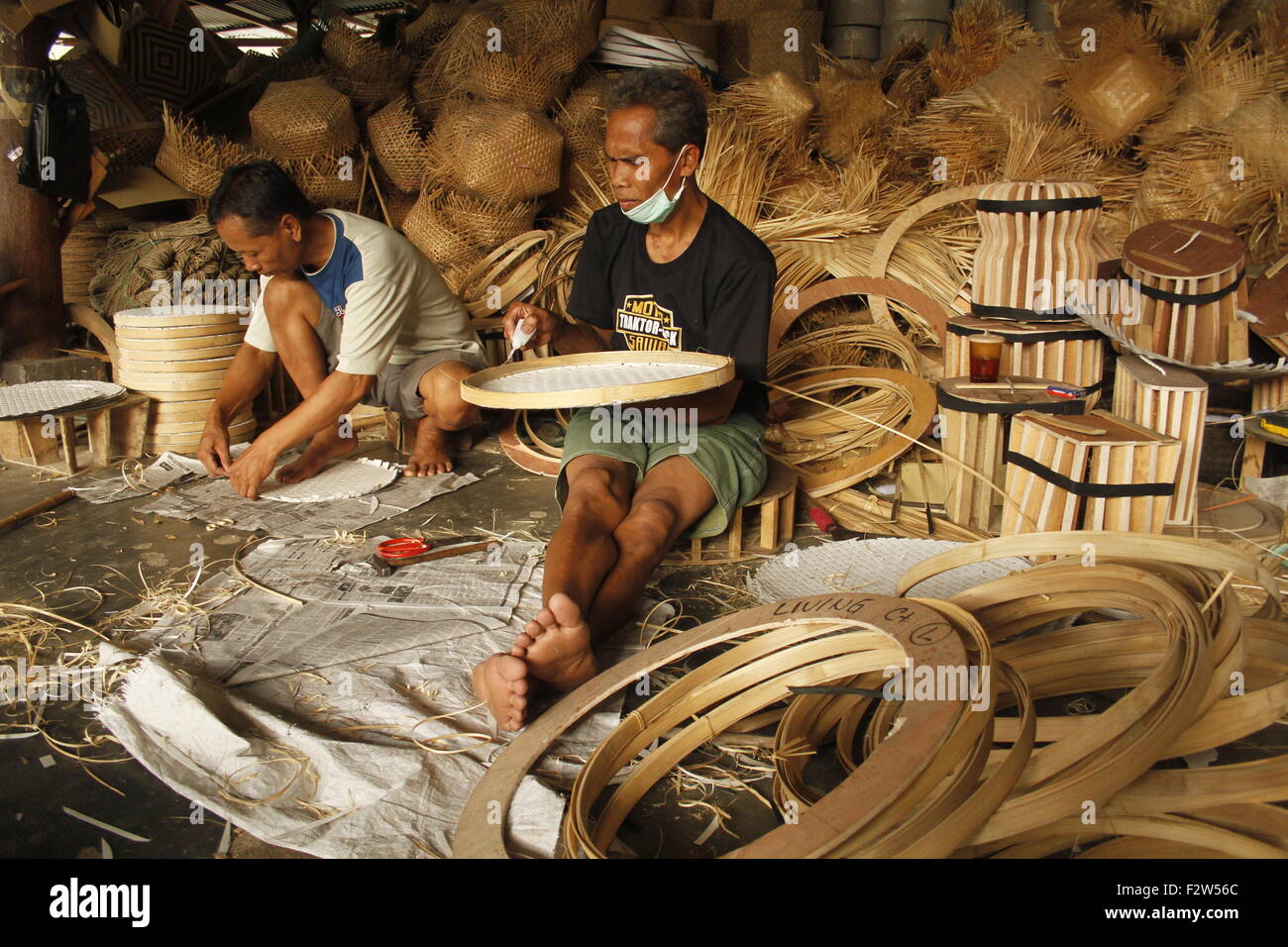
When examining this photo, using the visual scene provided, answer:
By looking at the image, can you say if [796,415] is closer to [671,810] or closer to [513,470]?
[513,470]

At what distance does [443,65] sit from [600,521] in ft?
11.5

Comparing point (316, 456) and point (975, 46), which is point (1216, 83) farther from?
point (316, 456)

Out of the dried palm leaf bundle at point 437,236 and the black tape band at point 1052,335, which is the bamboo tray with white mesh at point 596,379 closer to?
the black tape band at point 1052,335

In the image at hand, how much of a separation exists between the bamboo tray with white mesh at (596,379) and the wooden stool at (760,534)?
1.77 feet

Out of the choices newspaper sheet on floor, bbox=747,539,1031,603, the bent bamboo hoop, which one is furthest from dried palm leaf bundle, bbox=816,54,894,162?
newspaper sheet on floor, bbox=747,539,1031,603

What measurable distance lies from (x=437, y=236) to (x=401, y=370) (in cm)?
A: 121

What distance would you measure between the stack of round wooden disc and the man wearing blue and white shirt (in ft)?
0.68

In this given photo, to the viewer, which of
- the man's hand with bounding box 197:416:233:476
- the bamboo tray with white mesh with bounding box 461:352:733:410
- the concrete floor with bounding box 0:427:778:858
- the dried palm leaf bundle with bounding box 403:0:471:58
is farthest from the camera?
the dried palm leaf bundle with bounding box 403:0:471:58

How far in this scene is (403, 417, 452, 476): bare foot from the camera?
393 cm

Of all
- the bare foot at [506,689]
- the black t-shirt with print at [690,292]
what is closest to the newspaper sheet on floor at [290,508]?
the black t-shirt with print at [690,292]

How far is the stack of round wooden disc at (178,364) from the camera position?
4078mm

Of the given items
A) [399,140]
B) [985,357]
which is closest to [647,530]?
[985,357]

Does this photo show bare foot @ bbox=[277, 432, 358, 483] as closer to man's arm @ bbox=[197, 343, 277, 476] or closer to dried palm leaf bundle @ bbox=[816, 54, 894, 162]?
man's arm @ bbox=[197, 343, 277, 476]

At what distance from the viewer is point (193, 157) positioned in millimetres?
4914
